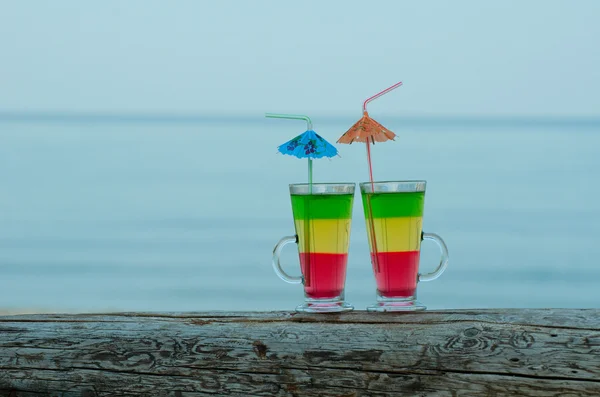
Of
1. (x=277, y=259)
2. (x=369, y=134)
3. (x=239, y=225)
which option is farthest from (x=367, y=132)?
(x=239, y=225)

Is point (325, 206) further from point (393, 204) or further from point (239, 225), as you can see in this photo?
point (239, 225)

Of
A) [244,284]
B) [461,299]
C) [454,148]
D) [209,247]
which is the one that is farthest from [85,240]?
[454,148]

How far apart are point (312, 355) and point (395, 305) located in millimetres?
229

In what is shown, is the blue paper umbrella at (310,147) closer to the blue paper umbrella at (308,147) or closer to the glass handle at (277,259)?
the blue paper umbrella at (308,147)

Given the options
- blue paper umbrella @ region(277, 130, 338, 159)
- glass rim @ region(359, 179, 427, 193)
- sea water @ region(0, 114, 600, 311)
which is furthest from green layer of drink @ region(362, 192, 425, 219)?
sea water @ region(0, 114, 600, 311)

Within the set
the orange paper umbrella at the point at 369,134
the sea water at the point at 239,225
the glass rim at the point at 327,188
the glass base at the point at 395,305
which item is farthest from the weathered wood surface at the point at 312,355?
the sea water at the point at 239,225

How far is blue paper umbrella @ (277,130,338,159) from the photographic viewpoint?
167 cm

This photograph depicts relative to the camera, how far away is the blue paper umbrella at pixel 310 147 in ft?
5.47

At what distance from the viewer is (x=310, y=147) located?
1.67 meters

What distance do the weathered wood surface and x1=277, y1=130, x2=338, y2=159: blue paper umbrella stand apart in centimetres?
32

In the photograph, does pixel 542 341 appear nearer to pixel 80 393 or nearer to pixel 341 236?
pixel 341 236

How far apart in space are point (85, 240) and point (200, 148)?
510cm

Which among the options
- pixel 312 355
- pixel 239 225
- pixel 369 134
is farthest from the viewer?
pixel 239 225

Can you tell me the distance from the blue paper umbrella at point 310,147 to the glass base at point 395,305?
32 cm
